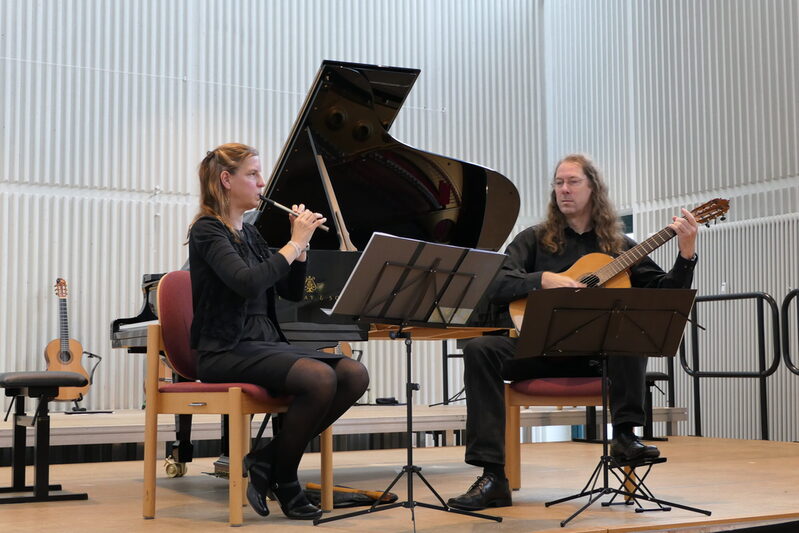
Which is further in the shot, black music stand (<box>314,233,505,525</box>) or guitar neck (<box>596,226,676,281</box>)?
guitar neck (<box>596,226,676,281</box>)

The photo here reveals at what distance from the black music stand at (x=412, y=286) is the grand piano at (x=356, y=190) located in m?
1.02

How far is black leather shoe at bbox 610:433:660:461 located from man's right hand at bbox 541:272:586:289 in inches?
20.1

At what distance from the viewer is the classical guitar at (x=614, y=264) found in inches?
127

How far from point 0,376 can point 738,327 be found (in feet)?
19.3

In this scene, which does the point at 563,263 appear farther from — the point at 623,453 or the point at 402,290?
the point at 402,290

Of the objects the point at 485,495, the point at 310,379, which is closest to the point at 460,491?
the point at 485,495

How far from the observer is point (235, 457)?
9.07 ft

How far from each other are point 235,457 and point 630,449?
47.4 inches

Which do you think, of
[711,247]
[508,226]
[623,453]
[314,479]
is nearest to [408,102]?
[711,247]

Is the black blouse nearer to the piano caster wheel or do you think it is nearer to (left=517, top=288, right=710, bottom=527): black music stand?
(left=517, top=288, right=710, bottom=527): black music stand

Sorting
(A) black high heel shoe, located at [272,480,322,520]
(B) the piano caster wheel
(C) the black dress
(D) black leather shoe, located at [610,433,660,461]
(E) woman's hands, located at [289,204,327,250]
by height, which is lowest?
(B) the piano caster wheel

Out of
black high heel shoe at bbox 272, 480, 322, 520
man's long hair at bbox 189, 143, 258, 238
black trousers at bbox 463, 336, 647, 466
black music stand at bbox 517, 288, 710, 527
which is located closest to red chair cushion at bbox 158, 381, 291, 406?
black high heel shoe at bbox 272, 480, 322, 520

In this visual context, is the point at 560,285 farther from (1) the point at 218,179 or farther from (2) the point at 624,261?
(1) the point at 218,179

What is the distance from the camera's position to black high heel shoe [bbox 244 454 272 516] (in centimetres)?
283
